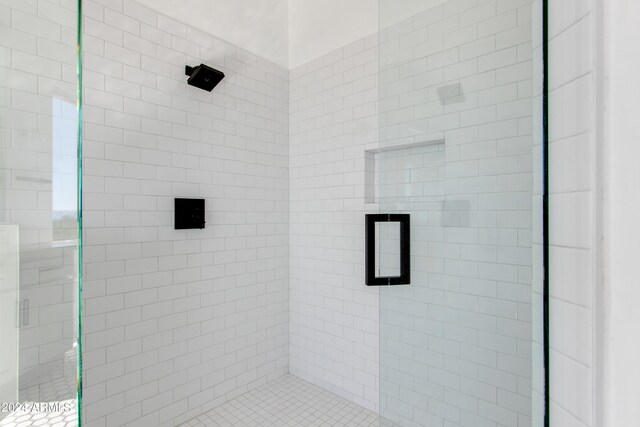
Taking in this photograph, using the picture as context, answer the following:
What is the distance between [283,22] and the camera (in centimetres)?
281

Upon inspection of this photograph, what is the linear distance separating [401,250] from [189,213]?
1.44m

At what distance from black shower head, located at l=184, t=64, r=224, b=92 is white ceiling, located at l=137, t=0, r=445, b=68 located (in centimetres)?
37

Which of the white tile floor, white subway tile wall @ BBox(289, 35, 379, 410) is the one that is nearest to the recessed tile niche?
white subway tile wall @ BBox(289, 35, 379, 410)

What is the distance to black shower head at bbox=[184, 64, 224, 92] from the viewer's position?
6.83 feet

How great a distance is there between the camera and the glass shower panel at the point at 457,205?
1.06m

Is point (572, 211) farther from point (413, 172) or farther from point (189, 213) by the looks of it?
point (189, 213)

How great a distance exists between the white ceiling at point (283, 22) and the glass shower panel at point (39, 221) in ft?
4.65

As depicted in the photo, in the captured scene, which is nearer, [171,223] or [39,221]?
[39,221]

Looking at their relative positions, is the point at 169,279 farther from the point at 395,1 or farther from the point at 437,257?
the point at 395,1

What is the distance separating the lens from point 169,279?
2.09 m

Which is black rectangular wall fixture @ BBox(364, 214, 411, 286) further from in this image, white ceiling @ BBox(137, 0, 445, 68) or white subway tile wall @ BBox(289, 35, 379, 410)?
white ceiling @ BBox(137, 0, 445, 68)

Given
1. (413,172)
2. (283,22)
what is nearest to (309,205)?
(413,172)

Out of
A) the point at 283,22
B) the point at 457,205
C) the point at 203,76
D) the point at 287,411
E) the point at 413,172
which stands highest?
the point at 283,22

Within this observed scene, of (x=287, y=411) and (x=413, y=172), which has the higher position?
(x=413, y=172)
